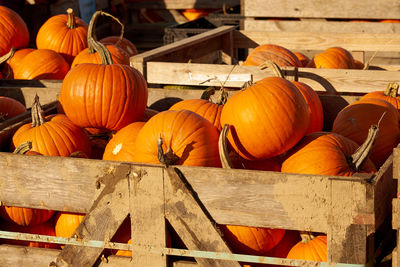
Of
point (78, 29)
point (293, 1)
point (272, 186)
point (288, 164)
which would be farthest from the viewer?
point (293, 1)

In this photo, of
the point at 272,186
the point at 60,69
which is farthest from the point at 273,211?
the point at 60,69

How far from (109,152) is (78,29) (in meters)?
2.59

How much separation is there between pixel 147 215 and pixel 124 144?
643 millimetres

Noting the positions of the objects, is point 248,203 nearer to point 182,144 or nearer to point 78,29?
point 182,144

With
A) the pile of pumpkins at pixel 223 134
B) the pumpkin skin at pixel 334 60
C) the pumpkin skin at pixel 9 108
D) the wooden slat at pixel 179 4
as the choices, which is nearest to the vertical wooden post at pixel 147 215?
the pile of pumpkins at pixel 223 134

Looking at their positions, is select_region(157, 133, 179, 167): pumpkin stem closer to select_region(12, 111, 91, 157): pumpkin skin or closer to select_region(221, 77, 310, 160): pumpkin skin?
select_region(221, 77, 310, 160): pumpkin skin

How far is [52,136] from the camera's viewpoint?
3.25 metres

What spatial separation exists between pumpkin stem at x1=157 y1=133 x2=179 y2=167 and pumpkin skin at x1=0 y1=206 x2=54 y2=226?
31.3 inches

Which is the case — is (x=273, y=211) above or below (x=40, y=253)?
above

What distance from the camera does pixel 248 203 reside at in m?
2.43

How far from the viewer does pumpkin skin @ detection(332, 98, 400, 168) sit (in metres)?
3.12

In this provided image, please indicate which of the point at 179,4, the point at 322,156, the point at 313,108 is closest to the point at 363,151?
the point at 322,156

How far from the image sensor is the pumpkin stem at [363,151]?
8.20 feet

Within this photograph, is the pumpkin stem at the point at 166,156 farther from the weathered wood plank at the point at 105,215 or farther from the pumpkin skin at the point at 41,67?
the pumpkin skin at the point at 41,67
